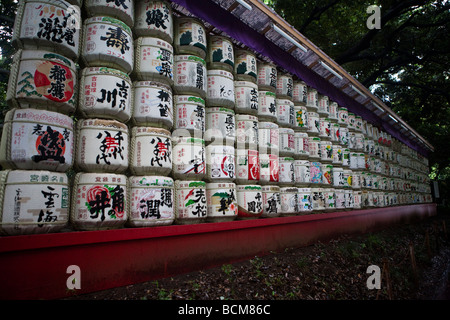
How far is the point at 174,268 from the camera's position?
371 cm

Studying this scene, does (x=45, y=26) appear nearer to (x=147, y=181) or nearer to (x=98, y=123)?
(x=98, y=123)

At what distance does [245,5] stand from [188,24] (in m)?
1.05

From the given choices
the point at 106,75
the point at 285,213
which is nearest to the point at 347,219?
the point at 285,213

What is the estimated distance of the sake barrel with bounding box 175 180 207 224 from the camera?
4.00 metres

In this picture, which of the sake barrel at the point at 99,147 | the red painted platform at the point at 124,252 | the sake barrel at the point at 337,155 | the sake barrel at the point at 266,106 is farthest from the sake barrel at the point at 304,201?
the sake barrel at the point at 99,147

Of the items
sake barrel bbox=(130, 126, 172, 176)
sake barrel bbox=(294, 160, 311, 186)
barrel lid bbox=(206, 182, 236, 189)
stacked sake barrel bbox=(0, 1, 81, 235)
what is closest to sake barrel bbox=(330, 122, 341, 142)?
sake barrel bbox=(294, 160, 311, 186)

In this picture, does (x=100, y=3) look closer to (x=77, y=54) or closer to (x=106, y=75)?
(x=77, y=54)

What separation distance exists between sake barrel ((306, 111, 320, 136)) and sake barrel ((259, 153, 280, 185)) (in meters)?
2.02

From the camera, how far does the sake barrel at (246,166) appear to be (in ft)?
16.3

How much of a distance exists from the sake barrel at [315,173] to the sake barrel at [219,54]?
3.20 metres

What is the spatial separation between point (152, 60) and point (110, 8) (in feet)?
2.65

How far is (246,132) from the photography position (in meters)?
5.16

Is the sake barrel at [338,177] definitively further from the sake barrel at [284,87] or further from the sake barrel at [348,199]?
the sake barrel at [284,87]

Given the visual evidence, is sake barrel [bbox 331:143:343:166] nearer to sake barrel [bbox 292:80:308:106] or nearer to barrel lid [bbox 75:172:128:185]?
sake barrel [bbox 292:80:308:106]
